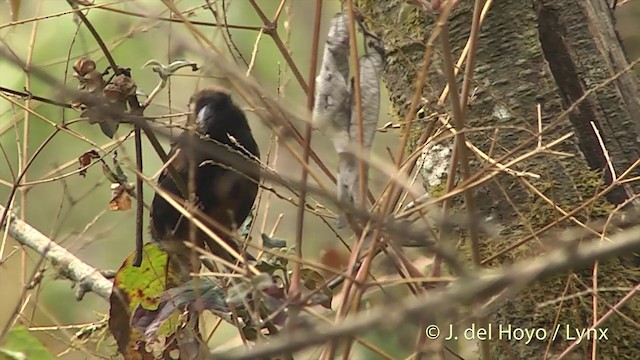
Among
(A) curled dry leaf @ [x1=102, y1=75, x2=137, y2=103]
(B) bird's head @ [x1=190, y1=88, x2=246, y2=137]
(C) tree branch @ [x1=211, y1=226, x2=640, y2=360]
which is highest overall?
(B) bird's head @ [x1=190, y1=88, x2=246, y2=137]

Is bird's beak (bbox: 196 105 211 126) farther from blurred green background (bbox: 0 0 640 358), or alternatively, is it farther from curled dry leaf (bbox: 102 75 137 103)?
curled dry leaf (bbox: 102 75 137 103)

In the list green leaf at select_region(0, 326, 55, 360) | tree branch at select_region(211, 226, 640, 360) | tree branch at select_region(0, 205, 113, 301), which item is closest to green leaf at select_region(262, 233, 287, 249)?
green leaf at select_region(0, 326, 55, 360)

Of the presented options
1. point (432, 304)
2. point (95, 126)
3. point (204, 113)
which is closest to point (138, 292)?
point (204, 113)

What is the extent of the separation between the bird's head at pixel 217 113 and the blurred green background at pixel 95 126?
74 mm

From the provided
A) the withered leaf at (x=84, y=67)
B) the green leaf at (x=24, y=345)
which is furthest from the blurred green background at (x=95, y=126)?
the green leaf at (x=24, y=345)

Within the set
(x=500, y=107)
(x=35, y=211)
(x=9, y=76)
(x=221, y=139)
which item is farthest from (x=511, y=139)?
(x=35, y=211)

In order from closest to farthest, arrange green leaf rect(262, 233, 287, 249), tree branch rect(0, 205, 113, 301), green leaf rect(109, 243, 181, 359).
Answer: green leaf rect(262, 233, 287, 249) → green leaf rect(109, 243, 181, 359) → tree branch rect(0, 205, 113, 301)

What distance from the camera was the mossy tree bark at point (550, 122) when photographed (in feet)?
6.09

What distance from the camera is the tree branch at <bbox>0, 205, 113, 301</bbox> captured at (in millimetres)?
2156

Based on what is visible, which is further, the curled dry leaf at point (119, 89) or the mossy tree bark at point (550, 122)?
the mossy tree bark at point (550, 122)

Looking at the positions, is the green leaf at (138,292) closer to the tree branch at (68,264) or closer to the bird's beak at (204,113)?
the tree branch at (68,264)

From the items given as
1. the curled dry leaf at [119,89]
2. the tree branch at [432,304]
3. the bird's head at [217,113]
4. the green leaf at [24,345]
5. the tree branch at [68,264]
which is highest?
the bird's head at [217,113]

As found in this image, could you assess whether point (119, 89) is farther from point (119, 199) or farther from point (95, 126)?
point (95, 126)

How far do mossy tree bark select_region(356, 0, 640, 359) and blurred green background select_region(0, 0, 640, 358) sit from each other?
1.28ft
